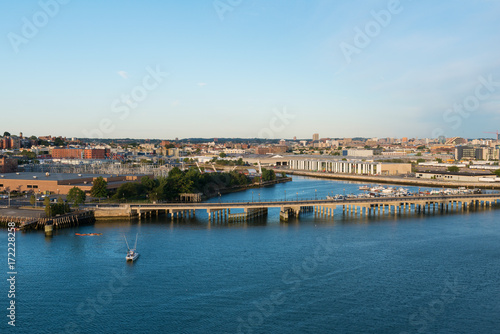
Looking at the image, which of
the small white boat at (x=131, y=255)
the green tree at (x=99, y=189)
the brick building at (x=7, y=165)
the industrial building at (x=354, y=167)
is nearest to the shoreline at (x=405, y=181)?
the industrial building at (x=354, y=167)

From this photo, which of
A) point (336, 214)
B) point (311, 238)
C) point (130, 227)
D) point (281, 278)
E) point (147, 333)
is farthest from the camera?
point (336, 214)

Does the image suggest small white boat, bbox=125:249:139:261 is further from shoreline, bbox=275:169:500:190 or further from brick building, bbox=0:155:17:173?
shoreline, bbox=275:169:500:190

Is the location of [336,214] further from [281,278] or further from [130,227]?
[281,278]

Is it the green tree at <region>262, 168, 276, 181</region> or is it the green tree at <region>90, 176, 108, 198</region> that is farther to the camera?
the green tree at <region>262, 168, 276, 181</region>

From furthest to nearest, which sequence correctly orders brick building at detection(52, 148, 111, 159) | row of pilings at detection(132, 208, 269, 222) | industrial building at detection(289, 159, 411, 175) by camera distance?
brick building at detection(52, 148, 111, 159), industrial building at detection(289, 159, 411, 175), row of pilings at detection(132, 208, 269, 222)

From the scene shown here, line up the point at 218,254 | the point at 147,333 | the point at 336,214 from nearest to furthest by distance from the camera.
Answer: the point at 147,333 < the point at 218,254 < the point at 336,214

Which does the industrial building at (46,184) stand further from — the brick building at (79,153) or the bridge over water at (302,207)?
the brick building at (79,153)

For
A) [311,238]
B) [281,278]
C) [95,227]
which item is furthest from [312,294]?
[95,227]

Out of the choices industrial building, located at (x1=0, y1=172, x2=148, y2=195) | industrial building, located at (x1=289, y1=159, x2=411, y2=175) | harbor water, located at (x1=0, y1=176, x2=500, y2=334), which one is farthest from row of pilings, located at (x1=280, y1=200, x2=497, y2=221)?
industrial building, located at (x1=289, y1=159, x2=411, y2=175)
